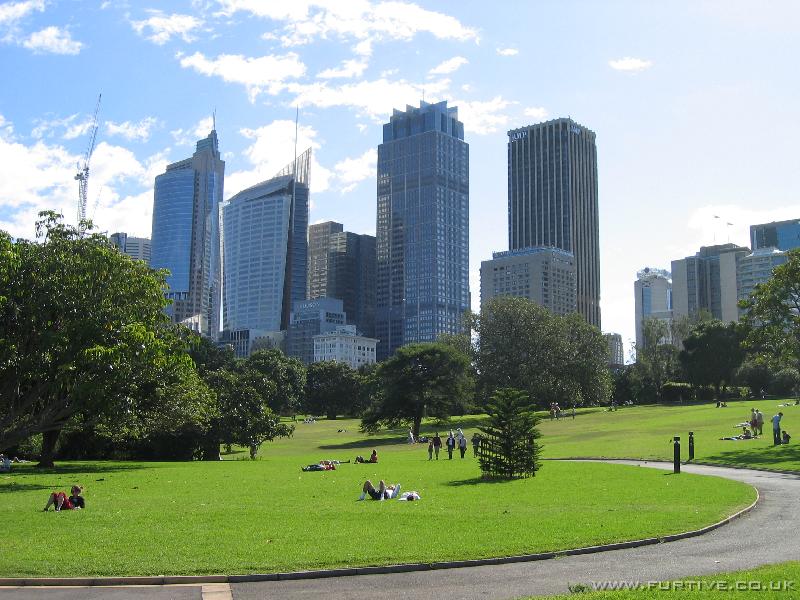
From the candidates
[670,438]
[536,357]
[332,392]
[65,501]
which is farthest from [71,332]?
[332,392]

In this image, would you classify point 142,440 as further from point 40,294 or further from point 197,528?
point 197,528

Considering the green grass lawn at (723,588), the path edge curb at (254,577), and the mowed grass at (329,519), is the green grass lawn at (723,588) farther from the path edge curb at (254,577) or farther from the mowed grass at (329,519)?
the mowed grass at (329,519)

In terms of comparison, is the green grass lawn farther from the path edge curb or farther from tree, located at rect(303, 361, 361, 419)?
tree, located at rect(303, 361, 361, 419)

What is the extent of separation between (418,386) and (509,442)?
174 feet

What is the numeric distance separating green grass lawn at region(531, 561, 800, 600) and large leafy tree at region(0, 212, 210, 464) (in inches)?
1134

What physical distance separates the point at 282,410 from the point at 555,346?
194ft

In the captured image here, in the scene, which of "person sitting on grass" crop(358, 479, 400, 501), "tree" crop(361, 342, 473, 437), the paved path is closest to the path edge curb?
the paved path

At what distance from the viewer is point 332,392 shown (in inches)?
6058

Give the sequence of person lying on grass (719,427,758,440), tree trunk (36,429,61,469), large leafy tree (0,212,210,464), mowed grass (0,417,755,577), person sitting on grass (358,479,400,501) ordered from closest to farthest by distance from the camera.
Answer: mowed grass (0,417,755,577) → person sitting on grass (358,479,400,501) → large leafy tree (0,212,210,464) → person lying on grass (719,427,758,440) → tree trunk (36,429,61,469)

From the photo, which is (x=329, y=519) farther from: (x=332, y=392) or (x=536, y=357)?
(x=332, y=392)

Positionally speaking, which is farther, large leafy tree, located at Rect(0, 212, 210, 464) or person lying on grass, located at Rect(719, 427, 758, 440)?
person lying on grass, located at Rect(719, 427, 758, 440)

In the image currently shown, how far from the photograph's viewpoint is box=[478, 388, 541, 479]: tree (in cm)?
3419

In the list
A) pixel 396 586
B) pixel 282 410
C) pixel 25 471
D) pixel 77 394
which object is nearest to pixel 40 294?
pixel 77 394

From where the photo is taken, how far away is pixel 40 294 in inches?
1490
